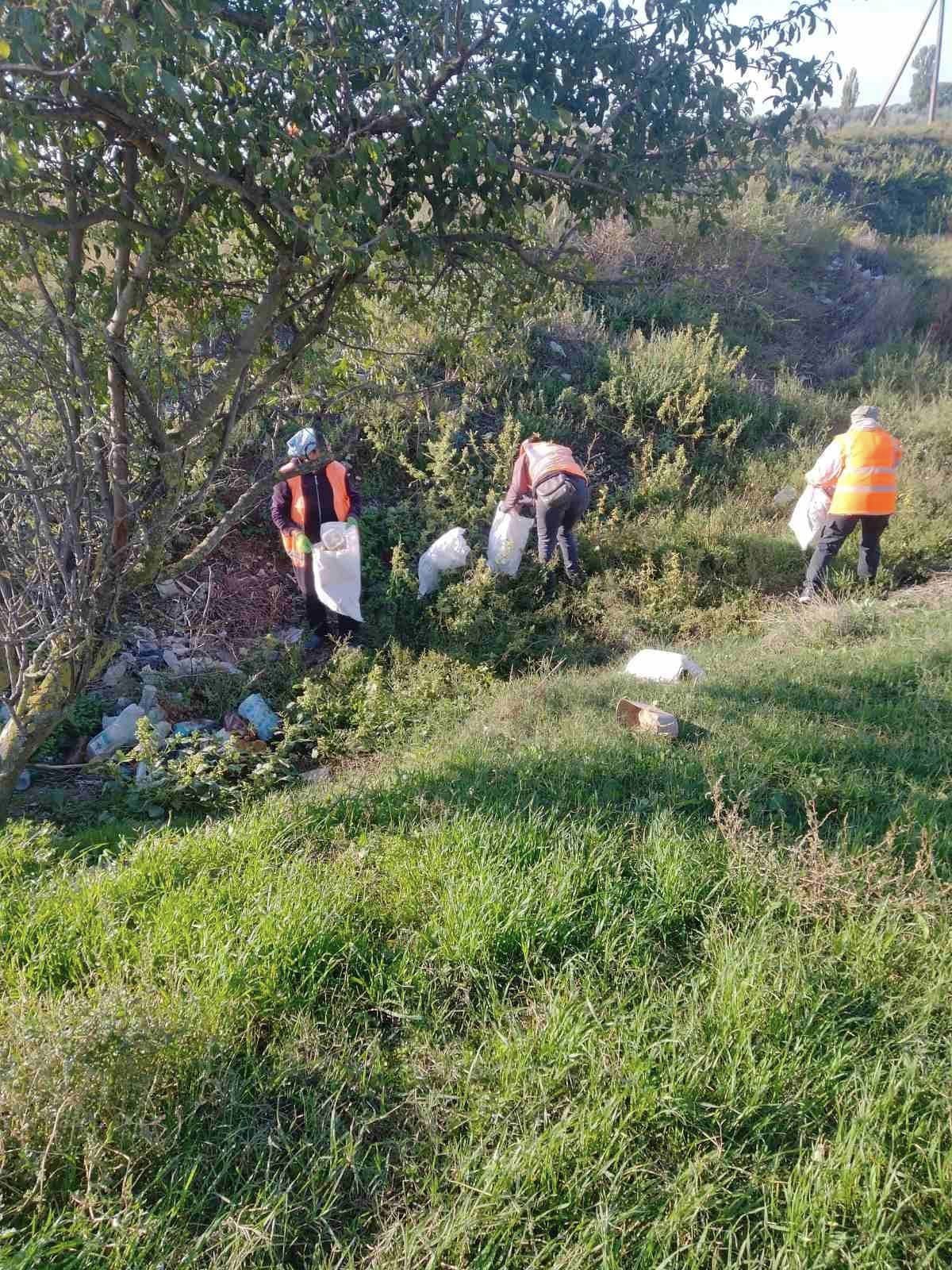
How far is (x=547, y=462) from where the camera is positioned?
262 inches

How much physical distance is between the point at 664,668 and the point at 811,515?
9.04 ft

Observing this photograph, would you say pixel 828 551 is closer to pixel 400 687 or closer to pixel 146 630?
pixel 400 687

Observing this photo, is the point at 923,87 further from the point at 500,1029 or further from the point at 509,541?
the point at 500,1029

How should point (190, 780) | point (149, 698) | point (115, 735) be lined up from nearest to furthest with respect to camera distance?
point (190, 780) → point (115, 735) → point (149, 698)

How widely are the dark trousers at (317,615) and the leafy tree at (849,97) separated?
2606 centimetres

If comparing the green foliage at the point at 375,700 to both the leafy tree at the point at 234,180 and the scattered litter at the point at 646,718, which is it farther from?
the leafy tree at the point at 234,180

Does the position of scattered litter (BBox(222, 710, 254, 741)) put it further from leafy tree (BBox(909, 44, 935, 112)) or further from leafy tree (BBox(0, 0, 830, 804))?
leafy tree (BBox(909, 44, 935, 112))

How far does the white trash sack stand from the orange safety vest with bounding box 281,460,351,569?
2837 millimetres

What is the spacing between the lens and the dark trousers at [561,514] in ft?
21.6

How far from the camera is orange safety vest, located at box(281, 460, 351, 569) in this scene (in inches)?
251

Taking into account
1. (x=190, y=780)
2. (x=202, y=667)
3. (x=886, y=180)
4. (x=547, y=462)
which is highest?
(x=886, y=180)

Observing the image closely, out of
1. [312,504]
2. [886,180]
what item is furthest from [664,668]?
[886,180]

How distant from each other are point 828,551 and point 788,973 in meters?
5.00

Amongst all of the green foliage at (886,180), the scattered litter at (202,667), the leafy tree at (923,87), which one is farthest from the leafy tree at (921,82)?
the scattered litter at (202,667)
